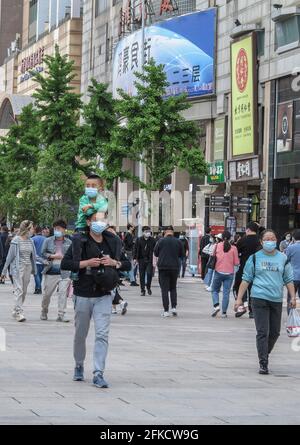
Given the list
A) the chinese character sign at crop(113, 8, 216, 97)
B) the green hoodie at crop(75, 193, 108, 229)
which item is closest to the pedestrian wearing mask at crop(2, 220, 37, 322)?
the green hoodie at crop(75, 193, 108, 229)

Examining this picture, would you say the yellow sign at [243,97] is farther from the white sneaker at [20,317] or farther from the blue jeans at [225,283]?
the white sneaker at [20,317]

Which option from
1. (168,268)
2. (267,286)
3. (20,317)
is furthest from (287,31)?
(267,286)

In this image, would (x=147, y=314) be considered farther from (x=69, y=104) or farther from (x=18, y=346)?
(x=69, y=104)

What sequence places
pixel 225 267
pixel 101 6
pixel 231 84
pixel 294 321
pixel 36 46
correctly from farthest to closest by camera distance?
1. pixel 36 46
2. pixel 101 6
3. pixel 231 84
4. pixel 225 267
5. pixel 294 321

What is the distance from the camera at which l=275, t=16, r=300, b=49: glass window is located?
48.3 metres

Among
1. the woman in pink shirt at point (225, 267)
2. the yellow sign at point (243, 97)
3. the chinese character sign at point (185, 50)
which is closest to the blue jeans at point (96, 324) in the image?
the woman in pink shirt at point (225, 267)

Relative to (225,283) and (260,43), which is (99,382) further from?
(260,43)

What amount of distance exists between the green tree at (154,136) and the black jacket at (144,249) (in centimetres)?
1204

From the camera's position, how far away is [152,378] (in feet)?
40.5

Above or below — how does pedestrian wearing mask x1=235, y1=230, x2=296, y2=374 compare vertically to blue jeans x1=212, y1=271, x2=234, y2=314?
above

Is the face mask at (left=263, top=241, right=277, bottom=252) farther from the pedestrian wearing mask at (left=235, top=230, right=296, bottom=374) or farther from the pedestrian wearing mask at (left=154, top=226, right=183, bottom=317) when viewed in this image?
the pedestrian wearing mask at (left=154, top=226, right=183, bottom=317)

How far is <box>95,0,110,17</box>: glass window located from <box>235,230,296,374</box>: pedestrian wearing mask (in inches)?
2595

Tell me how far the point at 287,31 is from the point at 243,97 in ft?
15.9
